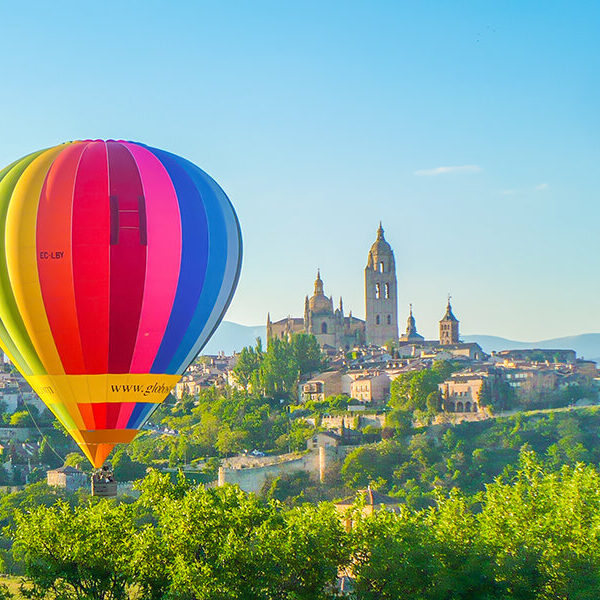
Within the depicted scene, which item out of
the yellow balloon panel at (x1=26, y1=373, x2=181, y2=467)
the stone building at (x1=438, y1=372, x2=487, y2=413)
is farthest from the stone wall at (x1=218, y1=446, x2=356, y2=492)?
the yellow balloon panel at (x1=26, y1=373, x2=181, y2=467)

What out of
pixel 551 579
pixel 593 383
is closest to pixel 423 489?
pixel 593 383

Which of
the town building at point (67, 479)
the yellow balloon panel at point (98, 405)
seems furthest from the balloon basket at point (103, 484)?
the town building at point (67, 479)

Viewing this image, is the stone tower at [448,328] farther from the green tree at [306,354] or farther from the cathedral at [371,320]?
the green tree at [306,354]

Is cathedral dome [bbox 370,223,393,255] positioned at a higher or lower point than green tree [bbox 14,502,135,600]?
higher

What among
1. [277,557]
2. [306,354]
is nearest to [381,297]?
[306,354]

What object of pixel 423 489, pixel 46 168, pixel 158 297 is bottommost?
pixel 423 489

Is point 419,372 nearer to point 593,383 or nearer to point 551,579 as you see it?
point 593,383

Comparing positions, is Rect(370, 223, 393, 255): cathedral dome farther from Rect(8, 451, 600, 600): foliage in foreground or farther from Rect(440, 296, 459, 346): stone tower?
Rect(8, 451, 600, 600): foliage in foreground
